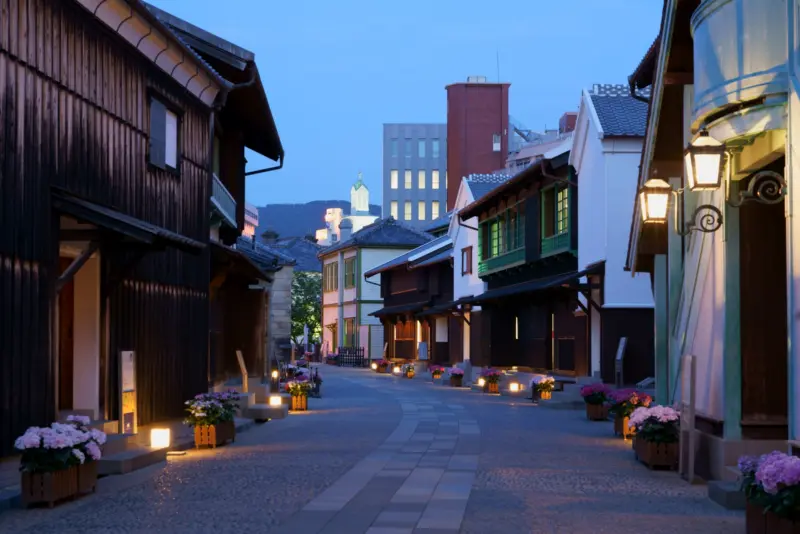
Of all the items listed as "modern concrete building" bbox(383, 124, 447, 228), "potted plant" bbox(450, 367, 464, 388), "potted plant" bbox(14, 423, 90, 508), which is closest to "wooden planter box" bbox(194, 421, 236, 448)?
"potted plant" bbox(14, 423, 90, 508)

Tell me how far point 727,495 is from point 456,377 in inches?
1362

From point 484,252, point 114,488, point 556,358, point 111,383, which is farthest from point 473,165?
point 114,488

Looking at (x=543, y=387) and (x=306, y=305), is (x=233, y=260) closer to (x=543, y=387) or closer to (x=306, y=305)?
(x=543, y=387)

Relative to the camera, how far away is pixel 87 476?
1209 centimetres

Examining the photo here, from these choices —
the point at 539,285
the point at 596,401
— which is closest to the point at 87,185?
the point at 596,401

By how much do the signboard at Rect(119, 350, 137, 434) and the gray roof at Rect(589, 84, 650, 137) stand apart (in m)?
16.8

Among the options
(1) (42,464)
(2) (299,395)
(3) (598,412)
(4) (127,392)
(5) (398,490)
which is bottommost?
(3) (598,412)

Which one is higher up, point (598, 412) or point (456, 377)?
point (598, 412)

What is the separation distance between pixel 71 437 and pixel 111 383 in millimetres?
6521

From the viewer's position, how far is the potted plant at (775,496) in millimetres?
8445

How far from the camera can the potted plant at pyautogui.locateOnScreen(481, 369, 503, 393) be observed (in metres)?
40.6

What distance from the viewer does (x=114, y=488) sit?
42.5ft

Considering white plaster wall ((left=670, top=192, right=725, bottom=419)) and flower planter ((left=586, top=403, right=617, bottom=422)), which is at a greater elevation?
white plaster wall ((left=670, top=192, right=725, bottom=419))

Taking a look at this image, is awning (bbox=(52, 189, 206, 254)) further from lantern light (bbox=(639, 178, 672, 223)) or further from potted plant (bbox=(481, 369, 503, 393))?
potted plant (bbox=(481, 369, 503, 393))
